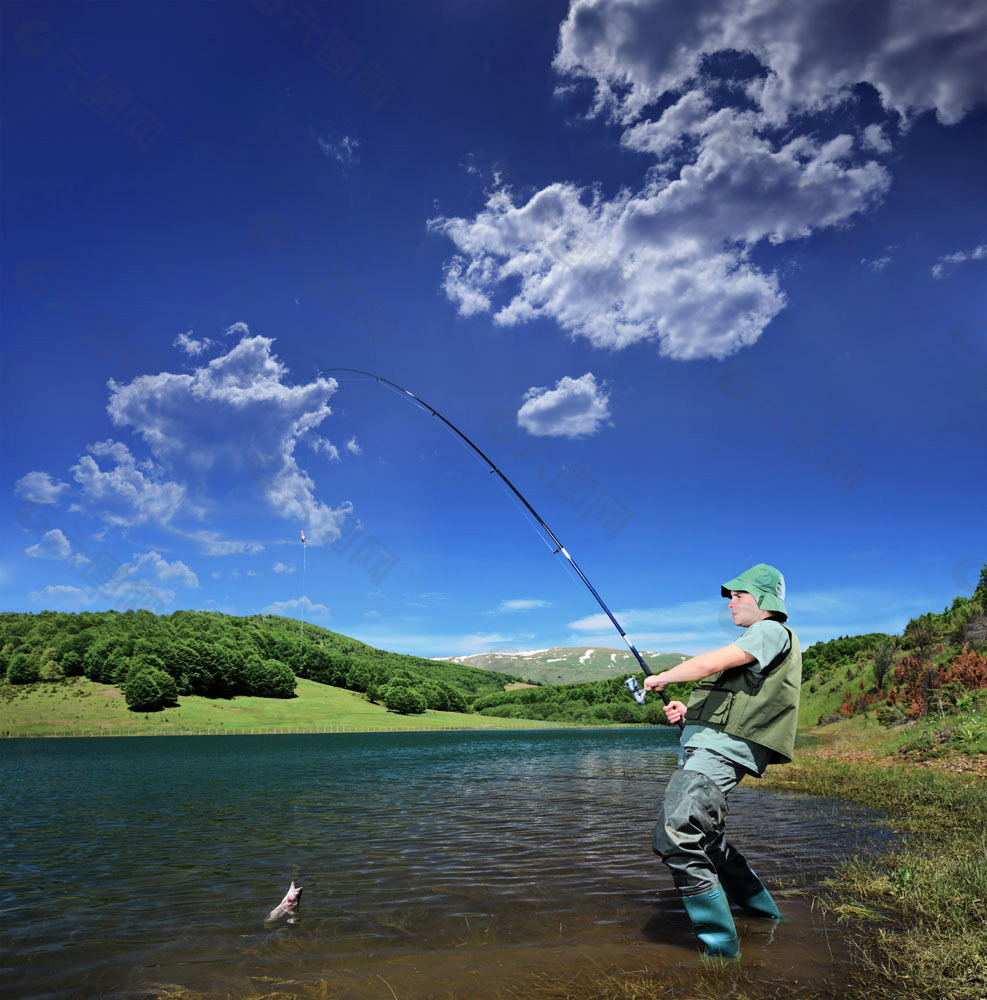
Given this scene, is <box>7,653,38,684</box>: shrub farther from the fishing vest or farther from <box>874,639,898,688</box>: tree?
the fishing vest

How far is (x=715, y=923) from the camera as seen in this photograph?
520 cm

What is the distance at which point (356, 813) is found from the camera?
1630 cm

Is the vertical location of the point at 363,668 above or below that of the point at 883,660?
below

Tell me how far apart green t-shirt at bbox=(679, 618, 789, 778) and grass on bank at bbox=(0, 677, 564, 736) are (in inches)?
4924

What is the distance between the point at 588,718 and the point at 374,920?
191 metres

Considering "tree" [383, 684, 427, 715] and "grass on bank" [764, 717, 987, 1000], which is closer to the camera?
"grass on bank" [764, 717, 987, 1000]

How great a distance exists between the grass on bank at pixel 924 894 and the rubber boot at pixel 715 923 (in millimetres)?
994

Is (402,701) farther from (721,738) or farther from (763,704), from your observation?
(763,704)

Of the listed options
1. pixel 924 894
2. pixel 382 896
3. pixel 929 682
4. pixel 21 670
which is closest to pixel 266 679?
pixel 21 670

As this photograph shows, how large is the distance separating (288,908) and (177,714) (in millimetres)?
131447

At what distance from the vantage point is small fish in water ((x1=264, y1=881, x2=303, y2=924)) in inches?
280

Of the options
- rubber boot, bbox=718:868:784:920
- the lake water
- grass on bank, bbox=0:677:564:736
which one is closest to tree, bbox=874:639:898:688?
the lake water

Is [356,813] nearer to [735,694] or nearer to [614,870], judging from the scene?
[614,870]

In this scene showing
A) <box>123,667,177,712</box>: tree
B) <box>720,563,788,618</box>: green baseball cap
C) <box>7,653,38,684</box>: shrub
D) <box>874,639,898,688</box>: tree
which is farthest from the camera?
<box>7,653,38,684</box>: shrub
